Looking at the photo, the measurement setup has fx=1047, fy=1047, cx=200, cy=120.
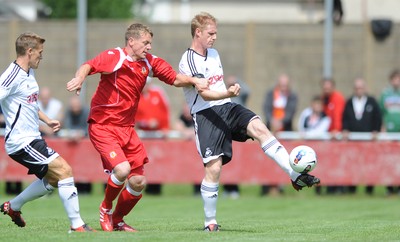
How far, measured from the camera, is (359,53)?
26812 mm

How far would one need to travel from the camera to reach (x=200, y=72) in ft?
37.1

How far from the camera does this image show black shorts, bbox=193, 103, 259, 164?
11.3 m

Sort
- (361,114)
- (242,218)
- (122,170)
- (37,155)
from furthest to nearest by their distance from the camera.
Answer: (361,114)
(242,218)
(122,170)
(37,155)

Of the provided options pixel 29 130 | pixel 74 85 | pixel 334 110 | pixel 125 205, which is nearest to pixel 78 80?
pixel 74 85

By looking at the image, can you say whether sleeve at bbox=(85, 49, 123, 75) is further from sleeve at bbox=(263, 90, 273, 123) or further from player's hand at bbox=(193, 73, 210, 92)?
sleeve at bbox=(263, 90, 273, 123)

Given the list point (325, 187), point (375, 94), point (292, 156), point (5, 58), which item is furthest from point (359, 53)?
point (292, 156)

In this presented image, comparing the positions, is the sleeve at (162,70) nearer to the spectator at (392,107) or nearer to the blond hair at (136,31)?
the blond hair at (136,31)

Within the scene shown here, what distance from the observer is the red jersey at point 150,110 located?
66.3 feet

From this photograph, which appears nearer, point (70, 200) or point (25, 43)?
point (70, 200)

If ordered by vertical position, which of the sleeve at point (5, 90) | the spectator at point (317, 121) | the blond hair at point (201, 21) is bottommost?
the spectator at point (317, 121)

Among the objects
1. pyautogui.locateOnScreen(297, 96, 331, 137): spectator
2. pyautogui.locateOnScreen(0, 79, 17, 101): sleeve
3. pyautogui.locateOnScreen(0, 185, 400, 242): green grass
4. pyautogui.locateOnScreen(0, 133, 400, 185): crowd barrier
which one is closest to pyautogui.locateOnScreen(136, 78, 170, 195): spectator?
pyautogui.locateOnScreen(0, 133, 400, 185): crowd barrier

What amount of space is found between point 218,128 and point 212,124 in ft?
0.26

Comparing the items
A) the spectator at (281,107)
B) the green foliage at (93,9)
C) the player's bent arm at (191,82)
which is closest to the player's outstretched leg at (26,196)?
the player's bent arm at (191,82)

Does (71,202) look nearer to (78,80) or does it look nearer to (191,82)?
(78,80)
